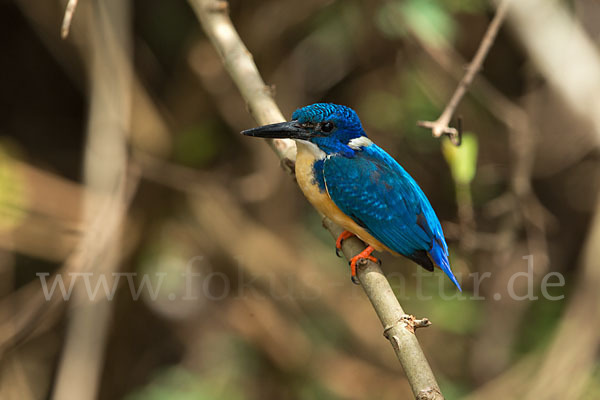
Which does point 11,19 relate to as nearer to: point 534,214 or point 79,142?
point 79,142

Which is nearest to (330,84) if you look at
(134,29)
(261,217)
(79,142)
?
(261,217)

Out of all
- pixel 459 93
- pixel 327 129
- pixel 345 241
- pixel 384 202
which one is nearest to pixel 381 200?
pixel 384 202

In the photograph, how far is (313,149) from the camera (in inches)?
86.9

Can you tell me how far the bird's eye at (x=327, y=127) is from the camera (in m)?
2.24

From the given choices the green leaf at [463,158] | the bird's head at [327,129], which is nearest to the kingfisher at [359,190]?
the bird's head at [327,129]

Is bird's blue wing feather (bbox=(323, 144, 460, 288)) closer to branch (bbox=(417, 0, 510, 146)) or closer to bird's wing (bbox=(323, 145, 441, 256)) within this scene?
bird's wing (bbox=(323, 145, 441, 256))

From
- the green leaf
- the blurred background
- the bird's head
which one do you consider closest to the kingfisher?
the bird's head

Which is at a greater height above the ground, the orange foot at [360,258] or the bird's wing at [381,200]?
the bird's wing at [381,200]

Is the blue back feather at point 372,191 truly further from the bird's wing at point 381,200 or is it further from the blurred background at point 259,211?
the blurred background at point 259,211

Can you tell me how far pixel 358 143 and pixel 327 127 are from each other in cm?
16

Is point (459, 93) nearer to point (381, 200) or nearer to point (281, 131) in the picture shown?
point (381, 200)

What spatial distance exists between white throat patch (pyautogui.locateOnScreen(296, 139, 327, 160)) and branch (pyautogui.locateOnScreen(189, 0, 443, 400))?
0.27 ft

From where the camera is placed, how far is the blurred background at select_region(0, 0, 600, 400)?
10.9ft

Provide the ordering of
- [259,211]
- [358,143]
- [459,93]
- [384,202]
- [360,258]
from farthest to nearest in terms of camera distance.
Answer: [259,211]
[358,143]
[384,202]
[459,93]
[360,258]
